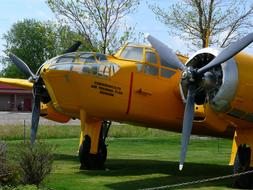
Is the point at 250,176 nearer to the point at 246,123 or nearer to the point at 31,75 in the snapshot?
the point at 246,123

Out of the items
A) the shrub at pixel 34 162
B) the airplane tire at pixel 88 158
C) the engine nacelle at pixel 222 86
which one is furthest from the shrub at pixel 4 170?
the airplane tire at pixel 88 158

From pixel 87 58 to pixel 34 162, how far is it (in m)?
4.26

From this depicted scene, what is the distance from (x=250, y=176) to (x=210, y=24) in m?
21.5

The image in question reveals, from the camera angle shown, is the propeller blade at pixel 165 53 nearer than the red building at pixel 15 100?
Yes

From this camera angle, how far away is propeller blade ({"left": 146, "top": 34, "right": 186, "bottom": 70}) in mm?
13336

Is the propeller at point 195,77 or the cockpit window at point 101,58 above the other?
the cockpit window at point 101,58

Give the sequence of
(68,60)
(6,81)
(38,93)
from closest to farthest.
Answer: (68,60)
(38,93)
(6,81)

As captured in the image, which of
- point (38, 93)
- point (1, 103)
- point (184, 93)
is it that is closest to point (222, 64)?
point (184, 93)

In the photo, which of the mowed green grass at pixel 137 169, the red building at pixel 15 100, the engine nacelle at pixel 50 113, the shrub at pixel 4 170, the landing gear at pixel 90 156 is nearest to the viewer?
the shrub at pixel 4 170

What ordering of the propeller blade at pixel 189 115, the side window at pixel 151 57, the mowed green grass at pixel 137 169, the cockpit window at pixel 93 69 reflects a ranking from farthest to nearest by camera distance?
the side window at pixel 151 57 → the cockpit window at pixel 93 69 → the mowed green grass at pixel 137 169 → the propeller blade at pixel 189 115

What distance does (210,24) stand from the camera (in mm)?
33188

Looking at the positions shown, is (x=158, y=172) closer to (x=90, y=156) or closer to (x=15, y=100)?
(x=90, y=156)

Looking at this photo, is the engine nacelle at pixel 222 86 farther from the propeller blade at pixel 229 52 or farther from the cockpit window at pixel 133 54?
the cockpit window at pixel 133 54

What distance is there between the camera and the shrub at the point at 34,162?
11.1 metres
